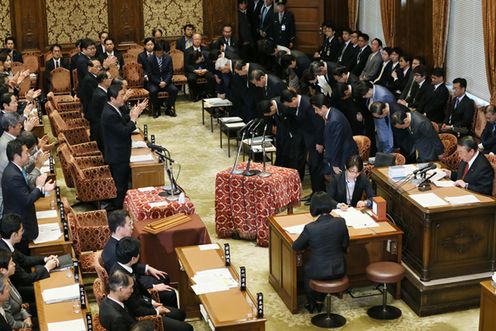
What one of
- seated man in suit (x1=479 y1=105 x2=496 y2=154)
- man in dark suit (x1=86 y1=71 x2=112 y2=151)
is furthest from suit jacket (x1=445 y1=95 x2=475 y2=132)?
→ man in dark suit (x1=86 y1=71 x2=112 y2=151)

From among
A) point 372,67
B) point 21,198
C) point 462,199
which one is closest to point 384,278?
point 462,199

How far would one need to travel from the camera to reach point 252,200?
9953mm

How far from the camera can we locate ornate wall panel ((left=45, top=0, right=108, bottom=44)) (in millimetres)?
17828

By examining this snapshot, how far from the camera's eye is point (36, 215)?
898 cm

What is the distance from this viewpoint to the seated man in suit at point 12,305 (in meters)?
6.87

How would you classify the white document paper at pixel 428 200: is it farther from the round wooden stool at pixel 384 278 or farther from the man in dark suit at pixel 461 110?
the man in dark suit at pixel 461 110

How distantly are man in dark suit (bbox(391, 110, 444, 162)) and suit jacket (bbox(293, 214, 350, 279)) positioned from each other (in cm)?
242

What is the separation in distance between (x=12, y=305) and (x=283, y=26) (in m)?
11.8

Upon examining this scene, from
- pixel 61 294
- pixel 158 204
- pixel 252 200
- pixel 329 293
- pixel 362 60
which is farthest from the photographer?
pixel 362 60

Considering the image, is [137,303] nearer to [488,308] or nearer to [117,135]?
[488,308]

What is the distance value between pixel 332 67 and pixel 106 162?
505 cm

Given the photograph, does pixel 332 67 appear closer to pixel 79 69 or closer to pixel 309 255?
pixel 79 69

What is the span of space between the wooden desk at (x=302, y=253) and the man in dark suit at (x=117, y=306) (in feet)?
7.06

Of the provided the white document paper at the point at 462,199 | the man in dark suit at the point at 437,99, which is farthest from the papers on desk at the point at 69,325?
the man in dark suit at the point at 437,99
